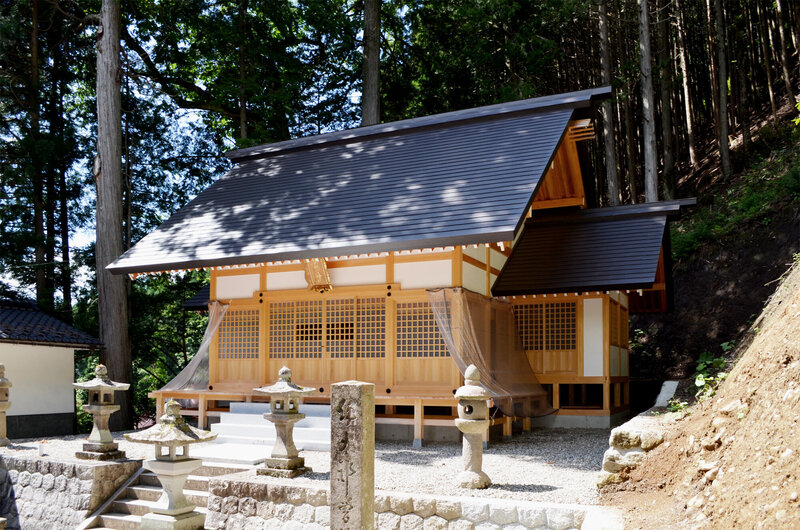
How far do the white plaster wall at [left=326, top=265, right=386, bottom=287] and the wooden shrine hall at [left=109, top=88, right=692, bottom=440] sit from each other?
20 millimetres

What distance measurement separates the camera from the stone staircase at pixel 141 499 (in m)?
8.40

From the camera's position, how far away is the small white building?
13.4m

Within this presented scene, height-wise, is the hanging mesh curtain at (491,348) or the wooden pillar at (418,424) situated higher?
the hanging mesh curtain at (491,348)

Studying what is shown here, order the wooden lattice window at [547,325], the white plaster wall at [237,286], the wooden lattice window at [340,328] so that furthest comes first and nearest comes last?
the white plaster wall at [237,286]
the wooden lattice window at [547,325]
the wooden lattice window at [340,328]

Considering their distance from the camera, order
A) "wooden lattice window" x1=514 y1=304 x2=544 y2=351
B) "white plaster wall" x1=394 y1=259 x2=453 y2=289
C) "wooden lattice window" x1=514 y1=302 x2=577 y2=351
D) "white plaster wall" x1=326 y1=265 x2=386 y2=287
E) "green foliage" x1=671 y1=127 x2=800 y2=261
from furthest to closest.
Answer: "green foliage" x1=671 y1=127 x2=800 y2=261 → "wooden lattice window" x1=514 y1=304 x2=544 y2=351 → "wooden lattice window" x1=514 y1=302 x2=577 y2=351 → "white plaster wall" x1=326 y1=265 x2=386 y2=287 → "white plaster wall" x1=394 y1=259 x2=453 y2=289

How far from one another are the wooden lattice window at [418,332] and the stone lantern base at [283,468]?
3142mm

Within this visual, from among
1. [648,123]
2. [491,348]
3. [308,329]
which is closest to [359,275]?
[308,329]

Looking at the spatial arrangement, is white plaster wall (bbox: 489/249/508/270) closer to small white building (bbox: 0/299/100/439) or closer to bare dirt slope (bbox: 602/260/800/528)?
bare dirt slope (bbox: 602/260/800/528)

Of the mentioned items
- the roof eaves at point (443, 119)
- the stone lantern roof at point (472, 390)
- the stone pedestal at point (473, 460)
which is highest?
the roof eaves at point (443, 119)

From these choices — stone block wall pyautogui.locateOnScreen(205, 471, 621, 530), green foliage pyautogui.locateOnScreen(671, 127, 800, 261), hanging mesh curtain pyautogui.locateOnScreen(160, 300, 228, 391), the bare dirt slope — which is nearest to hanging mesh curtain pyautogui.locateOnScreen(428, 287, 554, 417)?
stone block wall pyautogui.locateOnScreen(205, 471, 621, 530)

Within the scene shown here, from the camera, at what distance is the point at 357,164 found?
13773 millimetres

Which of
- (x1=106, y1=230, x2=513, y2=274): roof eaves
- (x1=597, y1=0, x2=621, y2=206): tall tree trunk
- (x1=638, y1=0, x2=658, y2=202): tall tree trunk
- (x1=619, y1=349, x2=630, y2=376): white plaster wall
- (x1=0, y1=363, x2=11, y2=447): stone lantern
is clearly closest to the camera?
(x1=106, y1=230, x2=513, y2=274): roof eaves

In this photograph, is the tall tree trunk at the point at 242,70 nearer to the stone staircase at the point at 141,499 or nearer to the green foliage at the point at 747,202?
the stone staircase at the point at 141,499

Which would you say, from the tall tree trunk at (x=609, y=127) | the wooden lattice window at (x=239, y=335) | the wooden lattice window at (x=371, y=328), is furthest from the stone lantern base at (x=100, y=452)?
the tall tree trunk at (x=609, y=127)
